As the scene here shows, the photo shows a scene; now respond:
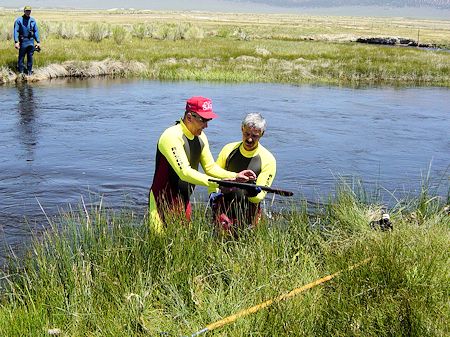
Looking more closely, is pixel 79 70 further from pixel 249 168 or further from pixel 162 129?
pixel 249 168

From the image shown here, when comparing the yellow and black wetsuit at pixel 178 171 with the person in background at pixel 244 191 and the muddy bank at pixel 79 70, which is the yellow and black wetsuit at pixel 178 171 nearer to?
the person in background at pixel 244 191

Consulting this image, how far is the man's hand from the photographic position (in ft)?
20.6

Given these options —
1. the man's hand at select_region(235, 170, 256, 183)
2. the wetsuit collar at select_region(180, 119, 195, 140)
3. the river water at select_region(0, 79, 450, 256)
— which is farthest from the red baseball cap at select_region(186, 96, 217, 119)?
the river water at select_region(0, 79, 450, 256)

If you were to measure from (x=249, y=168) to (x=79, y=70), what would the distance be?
2054cm

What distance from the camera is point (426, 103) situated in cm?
2316

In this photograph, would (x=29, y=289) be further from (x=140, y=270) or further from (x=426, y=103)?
(x=426, y=103)

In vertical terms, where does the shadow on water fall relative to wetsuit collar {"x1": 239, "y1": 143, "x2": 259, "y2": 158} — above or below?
below

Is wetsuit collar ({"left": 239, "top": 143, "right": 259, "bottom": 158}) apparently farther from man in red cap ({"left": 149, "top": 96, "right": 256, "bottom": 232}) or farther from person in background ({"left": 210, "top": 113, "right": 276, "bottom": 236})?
man in red cap ({"left": 149, "top": 96, "right": 256, "bottom": 232})

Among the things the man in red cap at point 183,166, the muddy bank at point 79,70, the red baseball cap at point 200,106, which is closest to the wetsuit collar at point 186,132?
the man in red cap at point 183,166

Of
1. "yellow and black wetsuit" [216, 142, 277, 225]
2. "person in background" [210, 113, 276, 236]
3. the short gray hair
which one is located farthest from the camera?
"yellow and black wetsuit" [216, 142, 277, 225]

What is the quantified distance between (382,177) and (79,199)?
20.3 ft

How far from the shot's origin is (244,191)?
22.8 feet

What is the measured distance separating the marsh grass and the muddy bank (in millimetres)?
17889

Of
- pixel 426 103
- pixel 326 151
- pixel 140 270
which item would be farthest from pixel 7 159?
pixel 426 103
